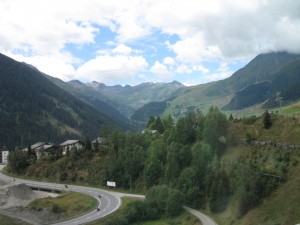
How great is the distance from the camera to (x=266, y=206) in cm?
7600

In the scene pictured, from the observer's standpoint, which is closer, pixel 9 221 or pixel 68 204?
pixel 9 221

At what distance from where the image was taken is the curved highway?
95637 millimetres

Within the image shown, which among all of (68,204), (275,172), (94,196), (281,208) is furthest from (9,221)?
(281,208)

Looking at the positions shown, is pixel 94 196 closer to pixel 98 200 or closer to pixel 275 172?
pixel 98 200

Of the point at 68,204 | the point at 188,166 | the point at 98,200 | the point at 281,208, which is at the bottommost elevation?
the point at 68,204

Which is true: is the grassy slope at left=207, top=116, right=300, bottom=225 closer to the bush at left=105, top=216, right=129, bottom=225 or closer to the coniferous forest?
the coniferous forest

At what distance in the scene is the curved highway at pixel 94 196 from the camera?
95.6 m

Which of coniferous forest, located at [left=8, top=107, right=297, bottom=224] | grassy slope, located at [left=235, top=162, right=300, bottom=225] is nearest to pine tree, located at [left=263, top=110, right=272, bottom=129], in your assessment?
coniferous forest, located at [left=8, top=107, right=297, bottom=224]

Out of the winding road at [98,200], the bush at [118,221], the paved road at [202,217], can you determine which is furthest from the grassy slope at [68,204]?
the paved road at [202,217]

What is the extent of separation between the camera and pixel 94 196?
117812 mm

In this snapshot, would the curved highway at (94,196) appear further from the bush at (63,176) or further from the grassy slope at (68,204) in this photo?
the bush at (63,176)

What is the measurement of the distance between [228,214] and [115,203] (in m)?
35.4

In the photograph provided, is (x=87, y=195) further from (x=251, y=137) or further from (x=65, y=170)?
(x=251, y=137)

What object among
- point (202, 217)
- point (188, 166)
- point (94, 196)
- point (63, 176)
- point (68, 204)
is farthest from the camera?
point (63, 176)
